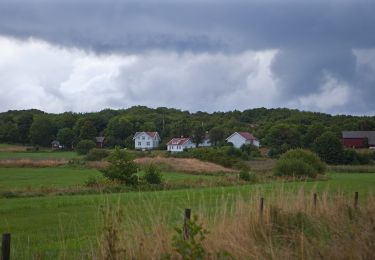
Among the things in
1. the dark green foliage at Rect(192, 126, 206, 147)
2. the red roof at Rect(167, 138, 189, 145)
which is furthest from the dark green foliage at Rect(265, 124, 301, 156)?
the dark green foliage at Rect(192, 126, 206, 147)

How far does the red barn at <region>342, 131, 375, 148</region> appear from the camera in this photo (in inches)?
5571

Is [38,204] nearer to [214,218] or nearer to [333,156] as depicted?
[214,218]

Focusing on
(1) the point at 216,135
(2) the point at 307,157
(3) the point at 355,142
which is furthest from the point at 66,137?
(2) the point at 307,157

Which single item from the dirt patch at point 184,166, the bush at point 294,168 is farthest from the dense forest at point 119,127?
the bush at point 294,168

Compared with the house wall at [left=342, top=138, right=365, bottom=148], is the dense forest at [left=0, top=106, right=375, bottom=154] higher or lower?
higher

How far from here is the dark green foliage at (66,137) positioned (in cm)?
15212

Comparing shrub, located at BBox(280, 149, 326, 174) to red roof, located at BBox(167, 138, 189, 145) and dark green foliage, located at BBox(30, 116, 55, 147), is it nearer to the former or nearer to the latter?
red roof, located at BBox(167, 138, 189, 145)

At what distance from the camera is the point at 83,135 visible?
498 ft

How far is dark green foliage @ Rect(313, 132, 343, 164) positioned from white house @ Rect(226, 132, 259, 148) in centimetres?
3732

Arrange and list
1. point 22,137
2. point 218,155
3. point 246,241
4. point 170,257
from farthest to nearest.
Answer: point 22,137, point 218,155, point 246,241, point 170,257

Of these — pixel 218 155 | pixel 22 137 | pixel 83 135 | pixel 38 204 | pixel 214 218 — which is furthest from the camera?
pixel 22 137

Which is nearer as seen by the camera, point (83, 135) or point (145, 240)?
point (145, 240)

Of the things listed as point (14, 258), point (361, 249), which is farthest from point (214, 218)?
point (14, 258)

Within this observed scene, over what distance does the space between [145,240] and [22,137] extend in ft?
532
